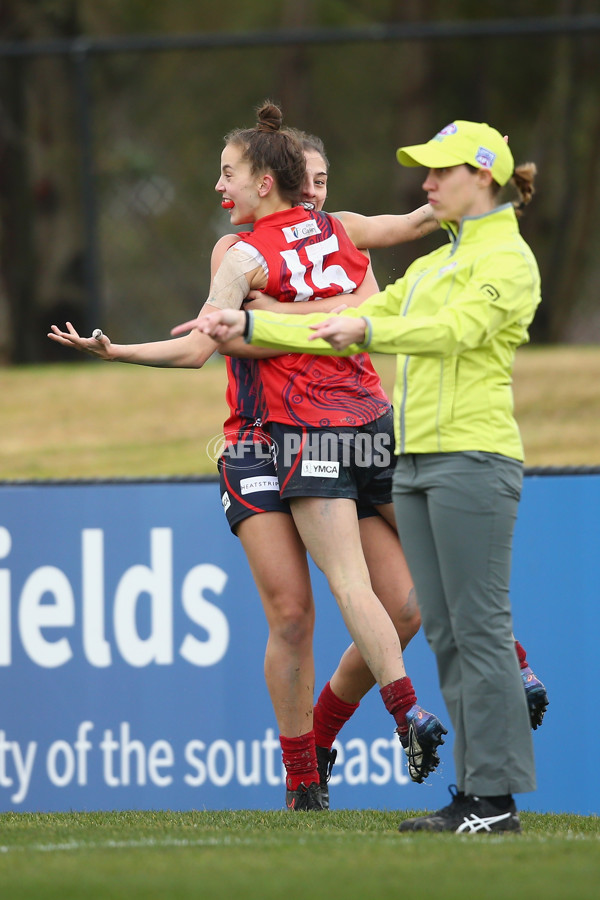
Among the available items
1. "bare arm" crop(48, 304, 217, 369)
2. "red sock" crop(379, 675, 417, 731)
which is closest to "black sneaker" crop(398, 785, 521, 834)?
"red sock" crop(379, 675, 417, 731)

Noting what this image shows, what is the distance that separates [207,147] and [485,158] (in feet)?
24.7

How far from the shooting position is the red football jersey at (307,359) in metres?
4.15

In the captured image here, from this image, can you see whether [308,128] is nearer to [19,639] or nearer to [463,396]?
[19,639]

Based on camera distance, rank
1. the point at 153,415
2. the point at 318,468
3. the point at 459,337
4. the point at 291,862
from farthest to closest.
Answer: the point at 153,415, the point at 318,468, the point at 459,337, the point at 291,862

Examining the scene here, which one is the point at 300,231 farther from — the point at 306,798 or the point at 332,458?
the point at 306,798

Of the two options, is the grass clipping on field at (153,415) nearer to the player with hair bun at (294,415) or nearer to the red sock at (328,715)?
the red sock at (328,715)

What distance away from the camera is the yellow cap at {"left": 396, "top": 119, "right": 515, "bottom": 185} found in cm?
342

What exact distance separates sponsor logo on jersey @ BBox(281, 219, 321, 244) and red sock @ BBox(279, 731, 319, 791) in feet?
5.29

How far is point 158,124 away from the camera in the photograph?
11.2 m

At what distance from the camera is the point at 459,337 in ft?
10.6

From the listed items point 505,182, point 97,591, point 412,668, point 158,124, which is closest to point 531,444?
point 412,668

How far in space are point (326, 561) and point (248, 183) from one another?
4.03ft

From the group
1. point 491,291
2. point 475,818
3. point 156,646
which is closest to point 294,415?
point 491,291

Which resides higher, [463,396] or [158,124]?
[158,124]
